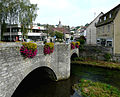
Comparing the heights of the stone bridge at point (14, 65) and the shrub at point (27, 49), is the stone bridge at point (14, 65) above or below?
below

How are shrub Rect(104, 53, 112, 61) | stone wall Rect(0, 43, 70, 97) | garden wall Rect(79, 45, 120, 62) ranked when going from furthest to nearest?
garden wall Rect(79, 45, 120, 62), shrub Rect(104, 53, 112, 61), stone wall Rect(0, 43, 70, 97)

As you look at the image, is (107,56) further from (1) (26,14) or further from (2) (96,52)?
(1) (26,14)

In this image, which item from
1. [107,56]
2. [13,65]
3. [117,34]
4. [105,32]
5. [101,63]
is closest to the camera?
[13,65]

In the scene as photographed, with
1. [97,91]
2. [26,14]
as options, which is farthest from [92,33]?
[97,91]

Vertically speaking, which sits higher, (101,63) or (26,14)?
(26,14)

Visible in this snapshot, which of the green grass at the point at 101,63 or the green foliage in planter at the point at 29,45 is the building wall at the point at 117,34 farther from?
the green foliage in planter at the point at 29,45

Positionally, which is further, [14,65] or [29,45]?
[29,45]

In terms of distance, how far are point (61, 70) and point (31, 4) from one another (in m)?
21.0

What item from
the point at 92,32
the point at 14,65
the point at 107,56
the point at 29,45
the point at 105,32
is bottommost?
the point at 107,56

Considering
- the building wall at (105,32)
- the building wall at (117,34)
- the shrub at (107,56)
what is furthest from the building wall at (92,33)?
the building wall at (117,34)

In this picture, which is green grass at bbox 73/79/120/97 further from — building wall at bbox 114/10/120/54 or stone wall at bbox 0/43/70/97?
A: building wall at bbox 114/10/120/54

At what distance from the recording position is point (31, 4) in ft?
91.6

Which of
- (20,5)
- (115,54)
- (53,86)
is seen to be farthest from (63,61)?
(20,5)

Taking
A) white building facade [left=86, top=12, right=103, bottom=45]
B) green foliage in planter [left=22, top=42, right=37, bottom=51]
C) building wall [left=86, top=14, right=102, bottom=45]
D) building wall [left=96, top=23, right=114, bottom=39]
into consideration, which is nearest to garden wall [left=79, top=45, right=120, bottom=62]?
building wall [left=96, top=23, right=114, bottom=39]
